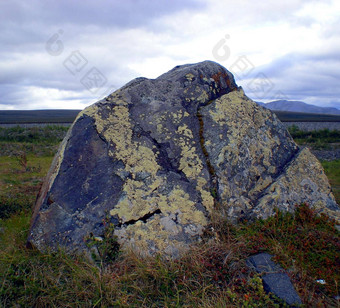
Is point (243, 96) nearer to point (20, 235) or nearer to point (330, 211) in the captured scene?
point (330, 211)

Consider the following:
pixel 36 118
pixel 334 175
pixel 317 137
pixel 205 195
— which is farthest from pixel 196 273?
pixel 36 118

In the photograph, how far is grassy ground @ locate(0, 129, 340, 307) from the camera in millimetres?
3256

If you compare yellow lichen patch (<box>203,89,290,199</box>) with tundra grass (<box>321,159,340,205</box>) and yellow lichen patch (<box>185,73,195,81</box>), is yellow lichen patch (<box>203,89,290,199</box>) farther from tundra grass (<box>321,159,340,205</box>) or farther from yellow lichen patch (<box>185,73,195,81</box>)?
tundra grass (<box>321,159,340,205</box>)

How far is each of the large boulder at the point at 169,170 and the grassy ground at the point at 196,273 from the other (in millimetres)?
257

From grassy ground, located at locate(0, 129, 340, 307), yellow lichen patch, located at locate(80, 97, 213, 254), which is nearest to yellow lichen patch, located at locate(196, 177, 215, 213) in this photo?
yellow lichen patch, located at locate(80, 97, 213, 254)

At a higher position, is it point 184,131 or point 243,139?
point 184,131

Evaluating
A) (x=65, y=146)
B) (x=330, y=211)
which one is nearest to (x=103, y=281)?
(x=65, y=146)

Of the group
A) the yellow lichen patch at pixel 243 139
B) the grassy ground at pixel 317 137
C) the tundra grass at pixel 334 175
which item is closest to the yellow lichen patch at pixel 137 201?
the yellow lichen patch at pixel 243 139

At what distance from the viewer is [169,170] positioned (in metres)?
4.64

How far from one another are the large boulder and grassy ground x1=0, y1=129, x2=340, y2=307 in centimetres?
26

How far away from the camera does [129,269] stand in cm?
370

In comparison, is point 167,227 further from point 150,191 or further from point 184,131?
point 184,131

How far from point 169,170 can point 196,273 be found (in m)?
1.54

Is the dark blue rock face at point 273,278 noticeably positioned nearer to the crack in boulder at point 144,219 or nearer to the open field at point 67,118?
the crack in boulder at point 144,219
